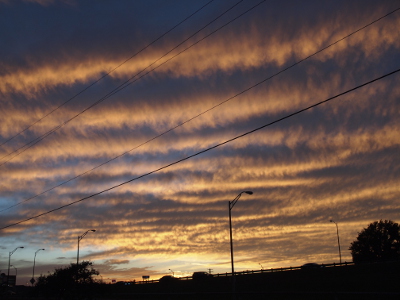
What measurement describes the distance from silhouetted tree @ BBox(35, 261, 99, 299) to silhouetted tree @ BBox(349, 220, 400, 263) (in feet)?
315

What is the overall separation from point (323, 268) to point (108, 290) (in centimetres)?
2804

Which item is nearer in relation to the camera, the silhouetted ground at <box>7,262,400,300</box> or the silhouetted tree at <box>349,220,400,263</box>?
the silhouetted ground at <box>7,262,400,300</box>

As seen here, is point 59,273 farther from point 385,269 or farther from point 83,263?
point 385,269

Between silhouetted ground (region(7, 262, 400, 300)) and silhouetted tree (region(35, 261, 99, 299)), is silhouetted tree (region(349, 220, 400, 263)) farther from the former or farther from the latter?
silhouetted tree (region(35, 261, 99, 299))

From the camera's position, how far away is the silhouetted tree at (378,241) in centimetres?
12219

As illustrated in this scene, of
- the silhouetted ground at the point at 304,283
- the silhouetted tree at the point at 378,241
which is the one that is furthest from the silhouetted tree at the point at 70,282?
the silhouetted tree at the point at 378,241

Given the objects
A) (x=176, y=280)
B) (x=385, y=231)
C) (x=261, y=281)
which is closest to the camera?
(x=261, y=281)

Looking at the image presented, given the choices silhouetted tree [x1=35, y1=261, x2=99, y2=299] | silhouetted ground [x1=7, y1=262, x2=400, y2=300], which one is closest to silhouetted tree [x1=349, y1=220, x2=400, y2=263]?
silhouetted ground [x1=7, y1=262, x2=400, y2=300]

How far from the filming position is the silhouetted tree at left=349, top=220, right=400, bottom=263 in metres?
122

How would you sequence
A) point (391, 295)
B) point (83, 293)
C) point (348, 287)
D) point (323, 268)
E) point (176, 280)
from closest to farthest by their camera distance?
point (391, 295) < point (83, 293) < point (348, 287) < point (323, 268) < point (176, 280)

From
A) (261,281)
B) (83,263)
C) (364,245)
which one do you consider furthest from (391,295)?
(364,245)

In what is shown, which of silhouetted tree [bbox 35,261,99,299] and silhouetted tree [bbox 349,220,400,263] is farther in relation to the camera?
silhouetted tree [bbox 349,220,400,263]

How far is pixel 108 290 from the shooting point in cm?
4738

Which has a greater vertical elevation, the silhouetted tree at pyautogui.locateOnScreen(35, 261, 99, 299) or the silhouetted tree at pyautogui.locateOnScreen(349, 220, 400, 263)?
the silhouetted tree at pyautogui.locateOnScreen(349, 220, 400, 263)
